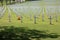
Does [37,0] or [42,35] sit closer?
[42,35]

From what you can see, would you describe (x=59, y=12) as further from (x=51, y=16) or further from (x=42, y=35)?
(x=42, y=35)

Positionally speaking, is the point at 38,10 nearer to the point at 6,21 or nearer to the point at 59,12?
the point at 59,12

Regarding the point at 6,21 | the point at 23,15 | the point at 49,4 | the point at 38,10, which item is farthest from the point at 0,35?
the point at 49,4

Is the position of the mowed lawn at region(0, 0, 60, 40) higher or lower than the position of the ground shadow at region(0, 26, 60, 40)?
higher

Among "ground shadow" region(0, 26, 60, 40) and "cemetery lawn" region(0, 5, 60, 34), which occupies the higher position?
"cemetery lawn" region(0, 5, 60, 34)

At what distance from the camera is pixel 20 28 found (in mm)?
1725

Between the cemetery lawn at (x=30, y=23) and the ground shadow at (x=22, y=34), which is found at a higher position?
the cemetery lawn at (x=30, y=23)

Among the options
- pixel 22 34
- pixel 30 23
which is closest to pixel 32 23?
pixel 30 23

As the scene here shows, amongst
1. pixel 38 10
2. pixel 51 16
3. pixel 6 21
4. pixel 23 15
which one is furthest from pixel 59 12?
pixel 6 21

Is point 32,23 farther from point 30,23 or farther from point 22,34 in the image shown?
point 22,34

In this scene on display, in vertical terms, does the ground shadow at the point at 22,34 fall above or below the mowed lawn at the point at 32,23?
below

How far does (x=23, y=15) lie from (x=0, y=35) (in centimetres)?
31

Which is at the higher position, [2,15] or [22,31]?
[2,15]

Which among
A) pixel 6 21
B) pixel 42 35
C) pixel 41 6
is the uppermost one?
pixel 41 6
